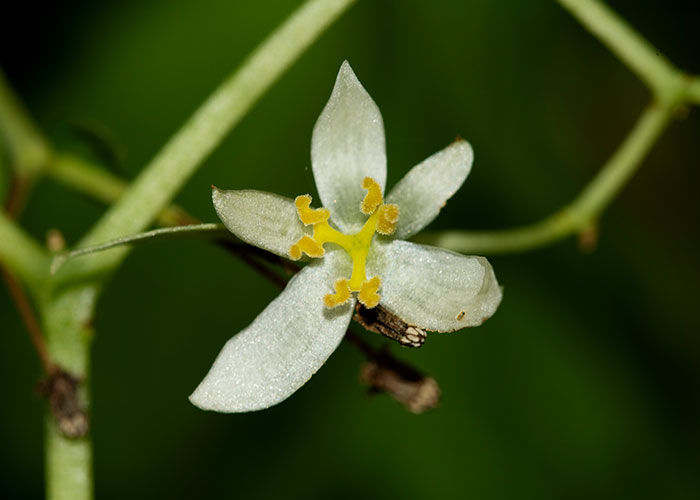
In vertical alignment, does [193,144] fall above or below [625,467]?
above

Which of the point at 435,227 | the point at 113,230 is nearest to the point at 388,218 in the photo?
the point at 113,230

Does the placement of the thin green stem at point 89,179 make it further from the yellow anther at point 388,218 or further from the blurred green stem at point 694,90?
the blurred green stem at point 694,90

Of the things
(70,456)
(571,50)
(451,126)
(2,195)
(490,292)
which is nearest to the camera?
(490,292)

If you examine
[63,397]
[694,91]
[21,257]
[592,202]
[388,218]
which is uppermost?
[694,91]

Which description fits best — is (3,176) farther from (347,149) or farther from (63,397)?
(347,149)

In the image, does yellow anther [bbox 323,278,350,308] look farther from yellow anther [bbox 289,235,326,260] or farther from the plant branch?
the plant branch

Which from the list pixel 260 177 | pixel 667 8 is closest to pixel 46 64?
pixel 260 177

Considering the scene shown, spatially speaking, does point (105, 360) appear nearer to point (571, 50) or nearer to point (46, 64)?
point (46, 64)
